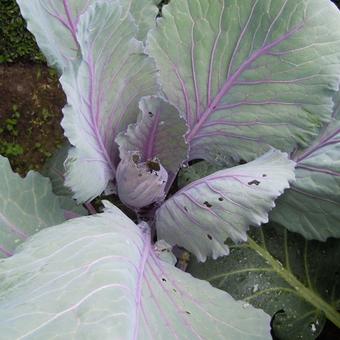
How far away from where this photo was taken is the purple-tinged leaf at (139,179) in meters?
0.96

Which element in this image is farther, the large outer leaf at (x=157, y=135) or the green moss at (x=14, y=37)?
the green moss at (x=14, y=37)

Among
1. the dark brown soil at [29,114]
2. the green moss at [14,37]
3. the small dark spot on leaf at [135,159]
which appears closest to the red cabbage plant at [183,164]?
the small dark spot on leaf at [135,159]

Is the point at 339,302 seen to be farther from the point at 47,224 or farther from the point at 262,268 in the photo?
the point at 47,224

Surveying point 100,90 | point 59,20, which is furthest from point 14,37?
point 100,90

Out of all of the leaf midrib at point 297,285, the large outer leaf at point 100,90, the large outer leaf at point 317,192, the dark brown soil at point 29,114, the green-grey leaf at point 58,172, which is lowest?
the dark brown soil at point 29,114

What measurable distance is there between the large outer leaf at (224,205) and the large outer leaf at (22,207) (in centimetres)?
21

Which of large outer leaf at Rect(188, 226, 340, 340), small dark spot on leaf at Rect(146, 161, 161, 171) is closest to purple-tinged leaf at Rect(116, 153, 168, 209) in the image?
small dark spot on leaf at Rect(146, 161, 161, 171)

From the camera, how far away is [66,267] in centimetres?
74

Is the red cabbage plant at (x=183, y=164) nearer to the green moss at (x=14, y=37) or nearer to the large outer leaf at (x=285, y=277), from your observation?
the large outer leaf at (x=285, y=277)

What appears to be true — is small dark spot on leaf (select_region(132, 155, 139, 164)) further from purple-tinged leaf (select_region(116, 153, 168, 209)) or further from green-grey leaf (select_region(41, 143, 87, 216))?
green-grey leaf (select_region(41, 143, 87, 216))

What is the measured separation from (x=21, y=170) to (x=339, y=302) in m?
1.04

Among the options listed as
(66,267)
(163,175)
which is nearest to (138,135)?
(163,175)

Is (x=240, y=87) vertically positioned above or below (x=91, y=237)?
above

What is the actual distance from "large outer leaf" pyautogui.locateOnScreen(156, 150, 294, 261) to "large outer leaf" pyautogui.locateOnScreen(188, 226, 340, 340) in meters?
0.21
